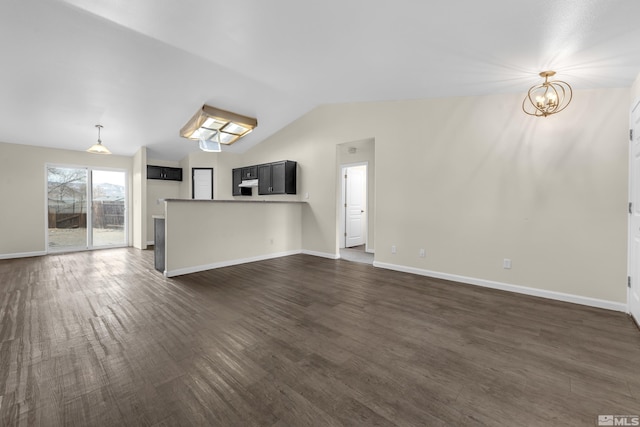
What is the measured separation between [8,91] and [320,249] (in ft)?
17.6

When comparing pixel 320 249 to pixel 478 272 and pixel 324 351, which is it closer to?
pixel 478 272

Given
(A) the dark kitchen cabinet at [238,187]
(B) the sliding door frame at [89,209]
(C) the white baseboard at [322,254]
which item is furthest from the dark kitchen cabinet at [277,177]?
(B) the sliding door frame at [89,209]

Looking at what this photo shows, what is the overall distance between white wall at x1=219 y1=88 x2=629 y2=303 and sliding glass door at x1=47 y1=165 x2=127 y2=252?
21.1 ft

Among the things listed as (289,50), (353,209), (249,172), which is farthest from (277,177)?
(289,50)

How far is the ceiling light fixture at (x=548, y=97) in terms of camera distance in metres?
2.86

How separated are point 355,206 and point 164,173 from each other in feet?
17.8

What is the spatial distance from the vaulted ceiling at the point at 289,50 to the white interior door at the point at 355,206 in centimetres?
276

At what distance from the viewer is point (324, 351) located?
2.05m

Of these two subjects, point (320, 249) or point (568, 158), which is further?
point (320, 249)

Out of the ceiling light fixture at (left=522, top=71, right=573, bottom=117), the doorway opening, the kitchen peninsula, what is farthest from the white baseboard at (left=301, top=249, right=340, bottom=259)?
the ceiling light fixture at (left=522, top=71, right=573, bottom=117)

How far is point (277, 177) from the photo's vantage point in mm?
6207

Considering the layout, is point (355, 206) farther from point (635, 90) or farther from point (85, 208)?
point (85, 208)

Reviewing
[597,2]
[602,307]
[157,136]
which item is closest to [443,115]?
[597,2]

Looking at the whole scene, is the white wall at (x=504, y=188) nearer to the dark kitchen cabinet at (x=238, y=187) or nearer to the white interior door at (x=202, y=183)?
the dark kitchen cabinet at (x=238, y=187)
